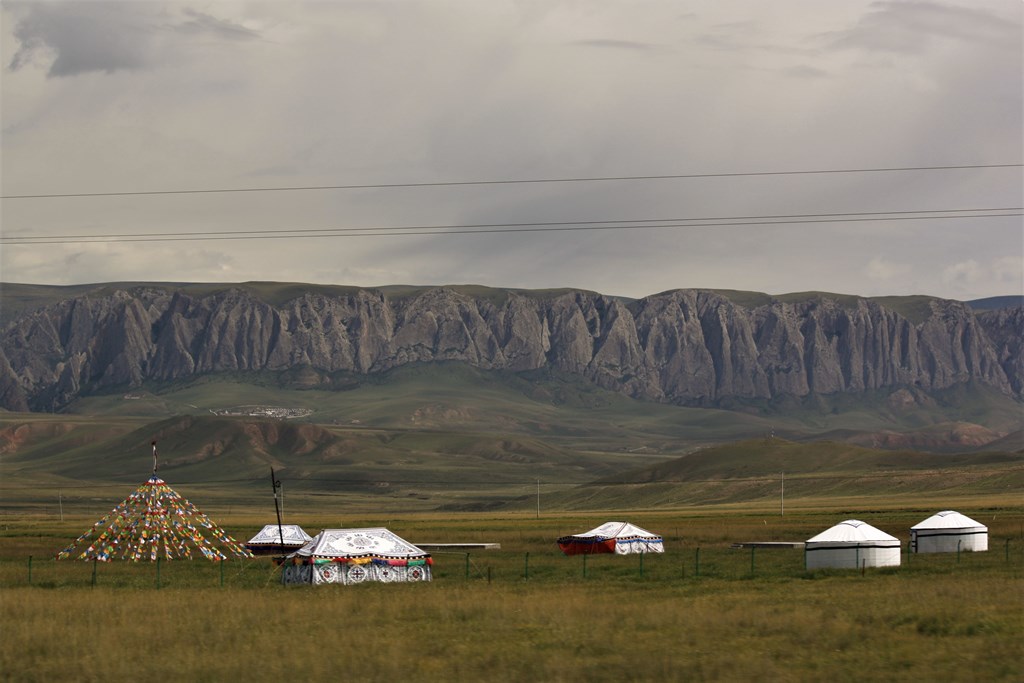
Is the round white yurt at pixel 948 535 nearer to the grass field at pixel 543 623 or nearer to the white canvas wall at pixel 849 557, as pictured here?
the grass field at pixel 543 623

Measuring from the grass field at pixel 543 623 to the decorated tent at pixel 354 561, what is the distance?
1.67 metres

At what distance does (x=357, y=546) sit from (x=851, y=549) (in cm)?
2102

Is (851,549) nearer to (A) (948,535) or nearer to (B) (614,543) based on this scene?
(A) (948,535)

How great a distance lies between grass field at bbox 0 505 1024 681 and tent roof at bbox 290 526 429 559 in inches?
92.7

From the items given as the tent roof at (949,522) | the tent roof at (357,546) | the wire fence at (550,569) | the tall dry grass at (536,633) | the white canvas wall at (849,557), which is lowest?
the tall dry grass at (536,633)

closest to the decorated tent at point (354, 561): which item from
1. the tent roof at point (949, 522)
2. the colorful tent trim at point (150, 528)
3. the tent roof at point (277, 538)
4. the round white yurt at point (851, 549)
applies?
the round white yurt at point (851, 549)

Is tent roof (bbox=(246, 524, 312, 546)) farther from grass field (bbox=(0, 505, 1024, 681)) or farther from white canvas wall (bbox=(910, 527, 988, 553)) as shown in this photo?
white canvas wall (bbox=(910, 527, 988, 553))

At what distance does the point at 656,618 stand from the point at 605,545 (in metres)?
39.5

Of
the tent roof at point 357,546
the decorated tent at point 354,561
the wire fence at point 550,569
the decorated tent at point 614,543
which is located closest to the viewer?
the wire fence at point 550,569

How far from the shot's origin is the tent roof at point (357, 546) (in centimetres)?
5678

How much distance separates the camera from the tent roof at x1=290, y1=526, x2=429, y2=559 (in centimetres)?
5678

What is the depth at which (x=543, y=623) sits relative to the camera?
1506 inches

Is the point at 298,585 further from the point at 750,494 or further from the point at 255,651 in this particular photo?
the point at 750,494

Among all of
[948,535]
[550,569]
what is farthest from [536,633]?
[948,535]
